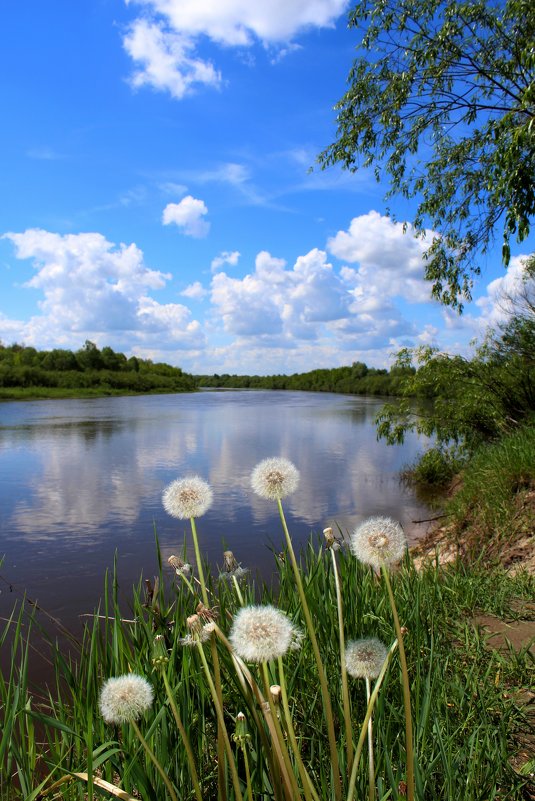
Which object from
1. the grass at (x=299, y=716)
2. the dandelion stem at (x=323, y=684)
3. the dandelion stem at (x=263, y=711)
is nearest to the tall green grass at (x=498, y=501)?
the grass at (x=299, y=716)

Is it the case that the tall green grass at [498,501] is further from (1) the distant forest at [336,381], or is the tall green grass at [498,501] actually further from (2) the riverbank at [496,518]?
(1) the distant forest at [336,381]

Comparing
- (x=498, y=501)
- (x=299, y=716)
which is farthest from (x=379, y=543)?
(x=498, y=501)

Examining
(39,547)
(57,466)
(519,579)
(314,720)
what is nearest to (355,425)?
(57,466)

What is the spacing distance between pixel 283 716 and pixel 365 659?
1.41 ft

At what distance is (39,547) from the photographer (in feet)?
31.1

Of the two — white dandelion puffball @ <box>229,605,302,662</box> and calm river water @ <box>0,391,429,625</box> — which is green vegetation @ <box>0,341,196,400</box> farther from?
white dandelion puffball @ <box>229,605,302,662</box>

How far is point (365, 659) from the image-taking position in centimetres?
155

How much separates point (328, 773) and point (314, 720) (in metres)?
0.32

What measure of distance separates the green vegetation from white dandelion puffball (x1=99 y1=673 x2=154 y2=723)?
234 feet

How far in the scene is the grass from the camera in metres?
1.81

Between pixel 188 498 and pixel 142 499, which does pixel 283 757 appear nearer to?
pixel 188 498

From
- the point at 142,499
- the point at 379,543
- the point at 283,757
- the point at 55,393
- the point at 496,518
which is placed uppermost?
the point at 379,543

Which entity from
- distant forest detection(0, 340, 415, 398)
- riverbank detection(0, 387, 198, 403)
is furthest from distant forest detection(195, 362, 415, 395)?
riverbank detection(0, 387, 198, 403)

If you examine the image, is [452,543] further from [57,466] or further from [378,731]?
[57,466]
